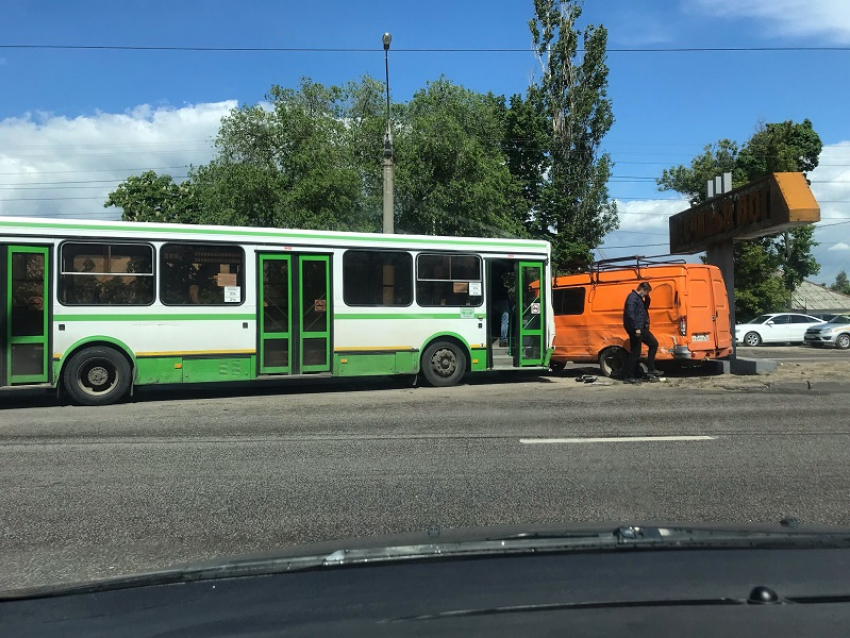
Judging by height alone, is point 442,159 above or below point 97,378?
above

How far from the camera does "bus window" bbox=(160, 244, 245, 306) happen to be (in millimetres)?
11469

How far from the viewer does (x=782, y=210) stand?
13133mm

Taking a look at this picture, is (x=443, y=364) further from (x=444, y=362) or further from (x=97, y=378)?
(x=97, y=378)

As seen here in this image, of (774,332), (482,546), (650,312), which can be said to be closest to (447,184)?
(650,312)

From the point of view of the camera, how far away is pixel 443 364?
44.0ft

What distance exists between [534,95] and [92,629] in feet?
102

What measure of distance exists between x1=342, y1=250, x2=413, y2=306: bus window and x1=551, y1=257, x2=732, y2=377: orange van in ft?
14.9

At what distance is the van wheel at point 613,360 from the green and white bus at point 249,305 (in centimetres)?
154

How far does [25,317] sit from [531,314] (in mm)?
9077

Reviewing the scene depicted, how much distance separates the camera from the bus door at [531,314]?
1409cm

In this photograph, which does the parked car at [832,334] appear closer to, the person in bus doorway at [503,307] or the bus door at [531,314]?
the bus door at [531,314]

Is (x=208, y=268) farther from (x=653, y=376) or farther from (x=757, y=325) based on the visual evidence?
(x=757, y=325)

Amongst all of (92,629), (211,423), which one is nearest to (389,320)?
(211,423)

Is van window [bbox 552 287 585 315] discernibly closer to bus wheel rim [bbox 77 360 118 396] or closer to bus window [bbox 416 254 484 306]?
bus window [bbox 416 254 484 306]
